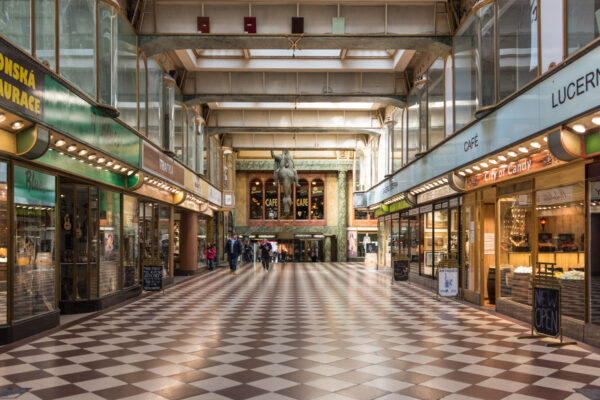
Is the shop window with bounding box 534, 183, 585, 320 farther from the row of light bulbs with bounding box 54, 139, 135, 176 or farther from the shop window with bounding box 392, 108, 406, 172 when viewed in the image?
the shop window with bounding box 392, 108, 406, 172

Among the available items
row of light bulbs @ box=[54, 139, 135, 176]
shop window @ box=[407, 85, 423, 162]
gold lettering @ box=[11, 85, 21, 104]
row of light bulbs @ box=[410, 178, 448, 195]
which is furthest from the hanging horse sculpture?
gold lettering @ box=[11, 85, 21, 104]

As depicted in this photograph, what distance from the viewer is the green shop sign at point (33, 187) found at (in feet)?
27.0

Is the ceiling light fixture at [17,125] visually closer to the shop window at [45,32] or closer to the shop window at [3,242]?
the shop window at [3,242]

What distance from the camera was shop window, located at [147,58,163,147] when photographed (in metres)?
15.3

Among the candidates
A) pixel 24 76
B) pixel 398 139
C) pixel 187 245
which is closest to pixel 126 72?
pixel 24 76

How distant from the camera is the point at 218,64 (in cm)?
1805

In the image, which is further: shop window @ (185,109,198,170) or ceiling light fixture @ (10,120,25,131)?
shop window @ (185,109,198,170)

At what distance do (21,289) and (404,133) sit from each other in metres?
15.1

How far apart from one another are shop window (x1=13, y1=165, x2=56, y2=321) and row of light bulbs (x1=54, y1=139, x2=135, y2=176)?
22.3 inches

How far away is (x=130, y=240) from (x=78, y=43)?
18.4ft

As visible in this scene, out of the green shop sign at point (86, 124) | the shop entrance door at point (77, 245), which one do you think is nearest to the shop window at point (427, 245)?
the green shop sign at point (86, 124)

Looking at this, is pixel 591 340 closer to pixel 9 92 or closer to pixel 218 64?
pixel 9 92

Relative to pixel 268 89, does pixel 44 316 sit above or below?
below

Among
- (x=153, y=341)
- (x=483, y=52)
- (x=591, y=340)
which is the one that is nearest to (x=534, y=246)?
(x=591, y=340)
